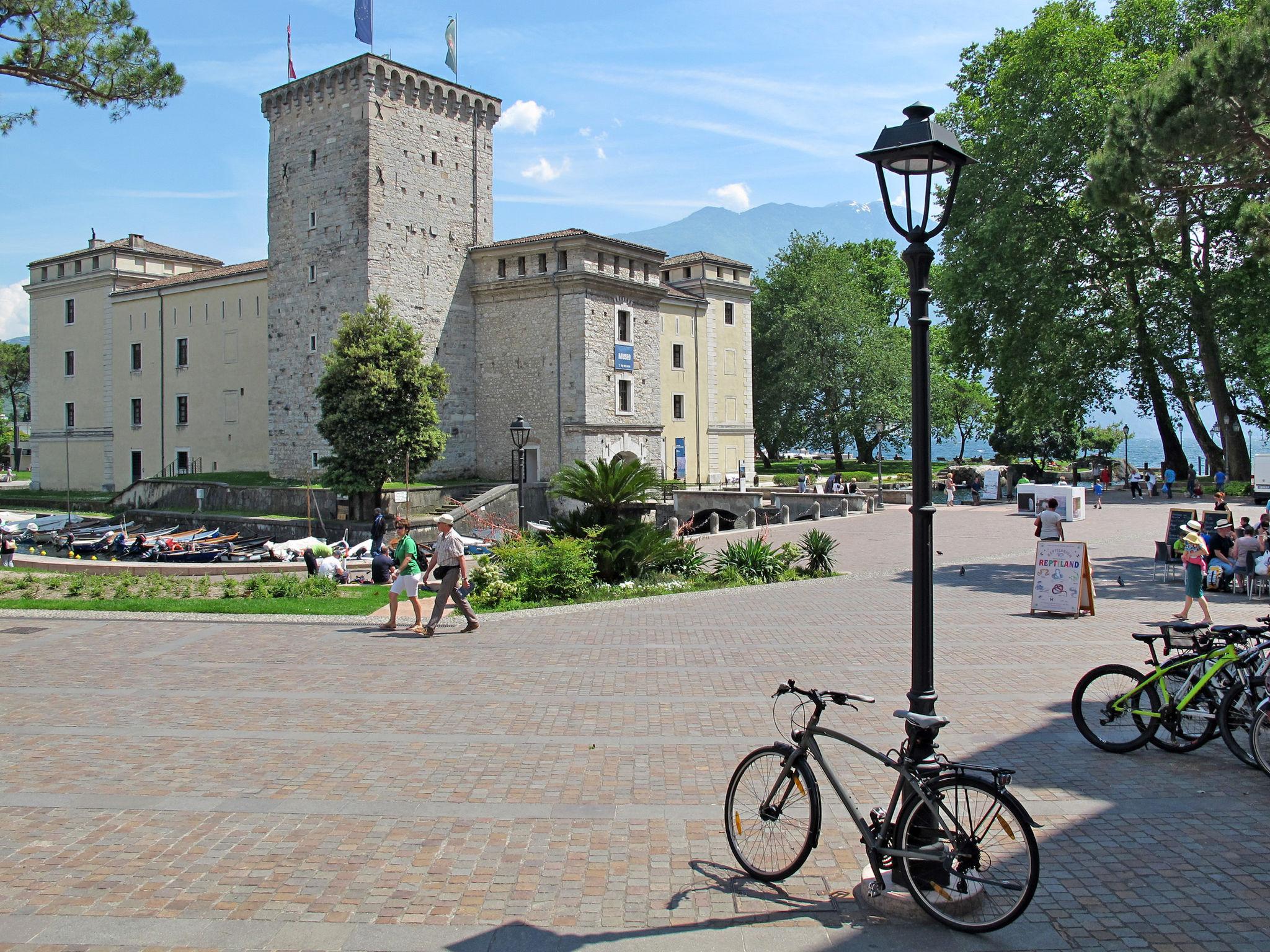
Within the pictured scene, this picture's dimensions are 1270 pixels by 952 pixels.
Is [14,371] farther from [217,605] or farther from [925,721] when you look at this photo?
[925,721]

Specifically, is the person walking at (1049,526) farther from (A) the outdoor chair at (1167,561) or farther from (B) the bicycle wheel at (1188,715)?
(B) the bicycle wheel at (1188,715)

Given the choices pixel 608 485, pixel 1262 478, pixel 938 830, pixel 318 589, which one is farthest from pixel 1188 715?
pixel 1262 478

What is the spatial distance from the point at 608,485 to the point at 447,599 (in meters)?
6.58

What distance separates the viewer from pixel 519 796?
6.54m

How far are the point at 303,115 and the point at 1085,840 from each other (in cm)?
4725

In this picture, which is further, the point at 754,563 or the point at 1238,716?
the point at 754,563

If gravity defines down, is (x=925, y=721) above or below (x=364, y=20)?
below

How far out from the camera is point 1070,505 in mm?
29094

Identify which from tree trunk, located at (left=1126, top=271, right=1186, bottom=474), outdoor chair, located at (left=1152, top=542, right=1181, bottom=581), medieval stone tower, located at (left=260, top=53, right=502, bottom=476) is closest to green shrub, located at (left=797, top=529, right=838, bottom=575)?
outdoor chair, located at (left=1152, top=542, right=1181, bottom=581)

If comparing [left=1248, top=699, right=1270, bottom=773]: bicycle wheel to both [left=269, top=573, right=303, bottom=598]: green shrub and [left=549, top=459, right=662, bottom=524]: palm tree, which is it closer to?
[left=549, top=459, right=662, bottom=524]: palm tree

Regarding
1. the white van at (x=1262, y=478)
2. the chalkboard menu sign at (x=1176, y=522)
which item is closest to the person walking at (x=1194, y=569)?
the chalkboard menu sign at (x=1176, y=522)

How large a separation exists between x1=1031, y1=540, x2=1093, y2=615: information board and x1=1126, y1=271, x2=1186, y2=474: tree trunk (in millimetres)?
30994

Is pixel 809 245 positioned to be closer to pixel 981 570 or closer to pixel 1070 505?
pixel 1070 505

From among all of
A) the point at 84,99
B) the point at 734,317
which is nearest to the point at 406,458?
the point at 84,99
